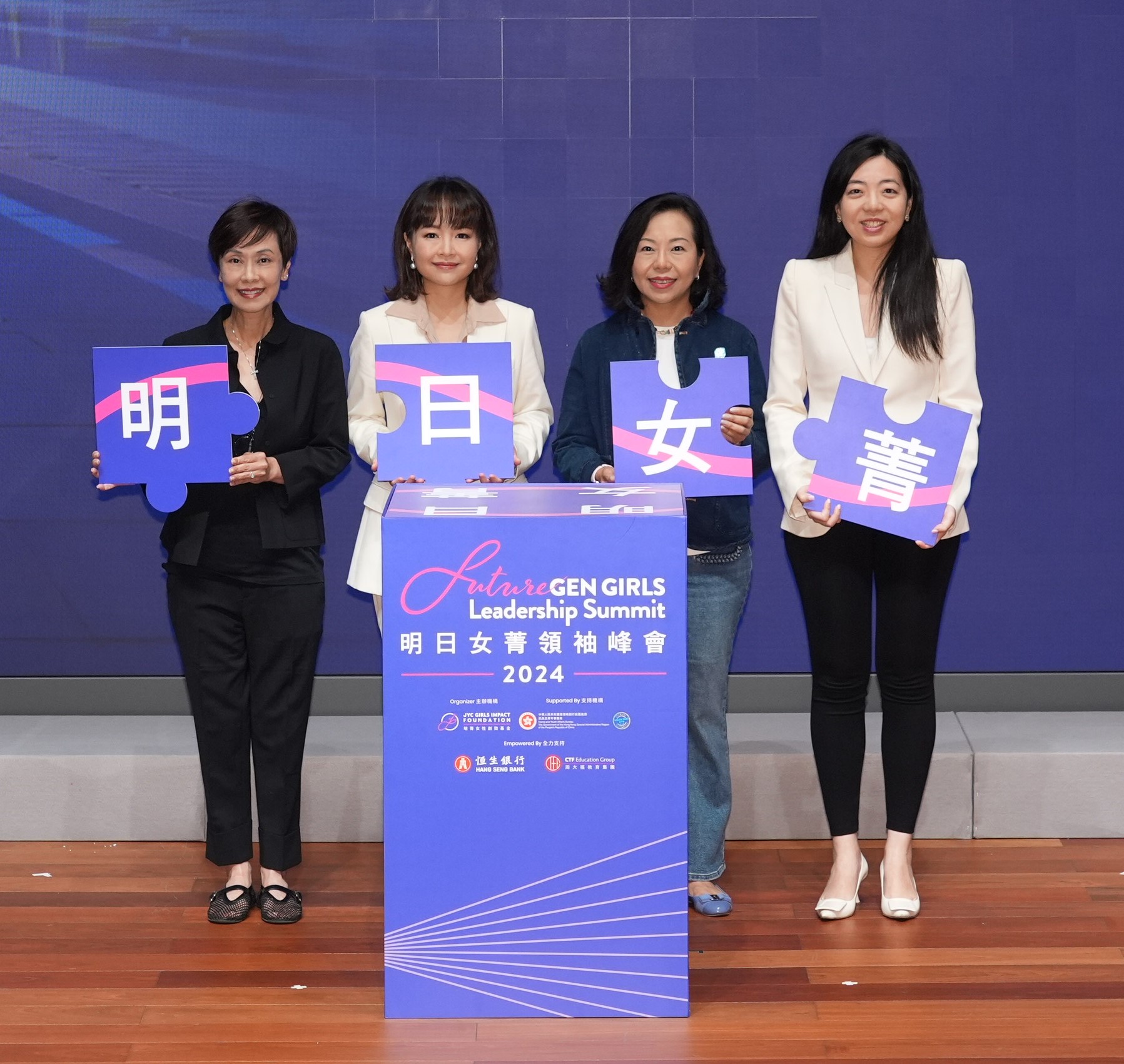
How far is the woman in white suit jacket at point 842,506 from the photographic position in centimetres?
298

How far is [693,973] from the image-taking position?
289cm

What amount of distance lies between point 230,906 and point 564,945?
948 millimetres

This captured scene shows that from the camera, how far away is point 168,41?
4.08 meters

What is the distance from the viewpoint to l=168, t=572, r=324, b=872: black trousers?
3.11 metres

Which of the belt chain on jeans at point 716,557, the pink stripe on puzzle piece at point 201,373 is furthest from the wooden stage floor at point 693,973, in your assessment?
the pink stripe on puzzle piece at point 201,373

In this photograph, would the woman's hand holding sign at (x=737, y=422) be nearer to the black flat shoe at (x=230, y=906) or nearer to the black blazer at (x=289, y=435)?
the black blazer at (x=289, y=435)

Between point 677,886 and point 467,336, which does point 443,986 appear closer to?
point 677,886

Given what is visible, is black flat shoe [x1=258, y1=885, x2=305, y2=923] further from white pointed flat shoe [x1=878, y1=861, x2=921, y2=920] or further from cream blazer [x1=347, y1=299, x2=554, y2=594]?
white pointed flat shoe [x1=878, y1=861, x2=921, y2=920]

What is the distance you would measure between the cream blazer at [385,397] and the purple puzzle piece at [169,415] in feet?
1.01

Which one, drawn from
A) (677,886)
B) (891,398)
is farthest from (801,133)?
(677,886)

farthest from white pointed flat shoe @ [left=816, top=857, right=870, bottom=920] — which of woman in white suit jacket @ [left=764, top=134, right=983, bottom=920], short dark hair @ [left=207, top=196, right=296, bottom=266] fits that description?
short dark hair @ [left=207, top=196, right=296, bottom=266]

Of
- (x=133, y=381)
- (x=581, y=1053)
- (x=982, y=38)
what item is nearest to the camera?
(x=581, y=1053)

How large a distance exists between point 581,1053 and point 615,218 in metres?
2.47

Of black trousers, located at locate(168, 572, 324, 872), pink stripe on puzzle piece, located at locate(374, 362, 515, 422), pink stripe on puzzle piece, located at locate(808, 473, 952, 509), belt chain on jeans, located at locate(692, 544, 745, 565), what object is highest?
pink stripe on puzzle piece, located at locate(374, 362, 515, 422)
